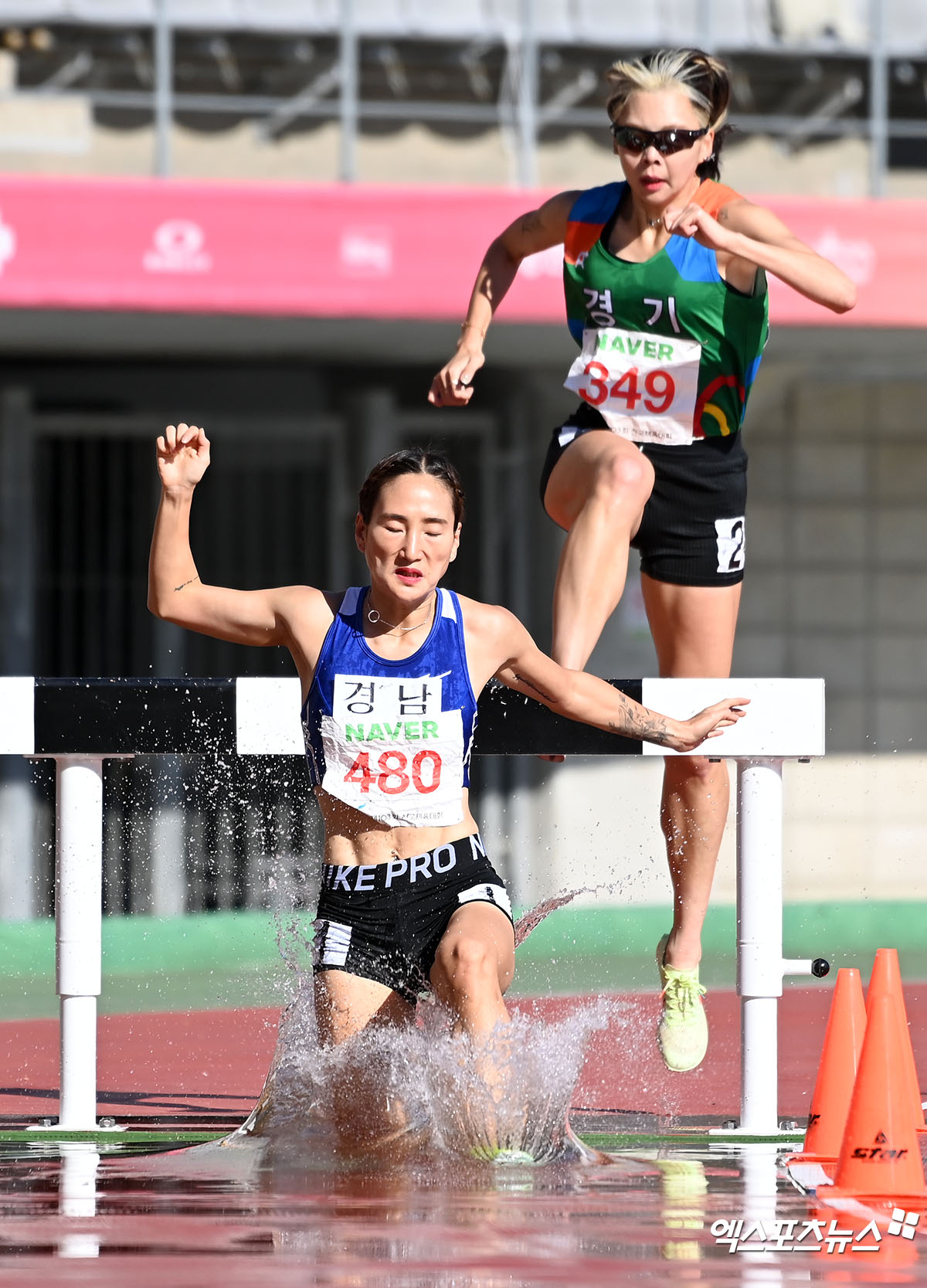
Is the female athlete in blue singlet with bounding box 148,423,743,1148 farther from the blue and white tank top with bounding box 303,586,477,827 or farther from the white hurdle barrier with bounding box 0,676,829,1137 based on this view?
the white hurdle barrier with bounding box 0,676,829,1137

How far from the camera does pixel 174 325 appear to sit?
437 inches

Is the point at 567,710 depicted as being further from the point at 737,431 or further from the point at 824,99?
the point at 824,99

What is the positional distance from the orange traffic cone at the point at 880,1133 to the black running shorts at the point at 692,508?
4.92 ft

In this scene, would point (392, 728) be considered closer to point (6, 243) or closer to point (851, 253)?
point (6, 243)

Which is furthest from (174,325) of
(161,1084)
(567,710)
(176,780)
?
(567,710)

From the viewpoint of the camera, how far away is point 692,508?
4.77 m

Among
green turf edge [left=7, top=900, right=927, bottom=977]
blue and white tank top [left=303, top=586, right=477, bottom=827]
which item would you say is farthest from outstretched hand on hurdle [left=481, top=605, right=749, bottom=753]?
green turf edge [left=7, top=900, right=927, bottom=977]

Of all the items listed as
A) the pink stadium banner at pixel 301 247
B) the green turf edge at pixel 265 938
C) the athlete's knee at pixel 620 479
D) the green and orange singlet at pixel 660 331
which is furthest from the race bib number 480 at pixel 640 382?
the pink stadium banner at pixel 301 247

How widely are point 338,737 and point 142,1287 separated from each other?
1.48 meters

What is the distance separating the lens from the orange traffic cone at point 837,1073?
12.6 feet

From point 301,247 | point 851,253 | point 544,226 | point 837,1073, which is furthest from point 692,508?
point 851,253

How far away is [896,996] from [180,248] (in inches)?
294

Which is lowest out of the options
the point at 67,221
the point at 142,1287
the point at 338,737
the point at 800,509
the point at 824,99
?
the point at 142,1287

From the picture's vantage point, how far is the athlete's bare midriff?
12.9ft
